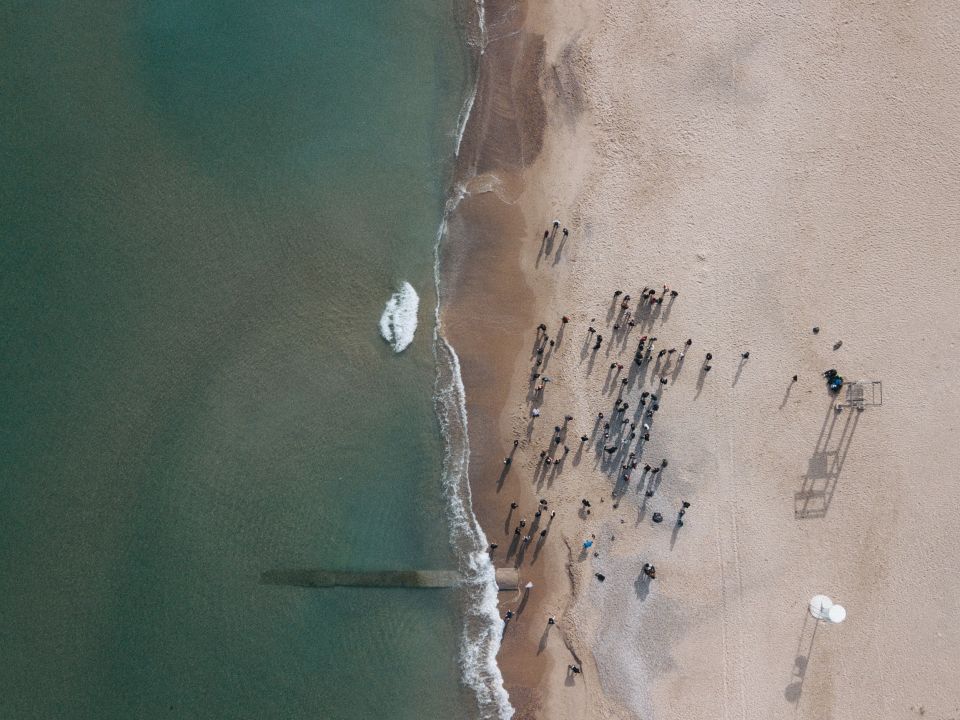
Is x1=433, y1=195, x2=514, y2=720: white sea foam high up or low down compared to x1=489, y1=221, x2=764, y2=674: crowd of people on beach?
down

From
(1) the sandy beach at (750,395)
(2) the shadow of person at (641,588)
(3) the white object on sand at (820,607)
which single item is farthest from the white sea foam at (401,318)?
(3) the white object on sand at (820,607)

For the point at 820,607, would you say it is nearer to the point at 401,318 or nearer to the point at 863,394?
the point at 863,394

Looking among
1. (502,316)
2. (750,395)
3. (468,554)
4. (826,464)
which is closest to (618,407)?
(750,395)

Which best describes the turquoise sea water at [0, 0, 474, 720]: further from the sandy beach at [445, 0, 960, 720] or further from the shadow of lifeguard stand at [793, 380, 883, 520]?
the shadow of lifeguard stand at [793, 380, 883, 520]

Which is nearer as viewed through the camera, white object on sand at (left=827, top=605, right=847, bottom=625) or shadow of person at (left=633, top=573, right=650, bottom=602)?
white object on sand at (left=827, top=605, right=847, bottom=625)

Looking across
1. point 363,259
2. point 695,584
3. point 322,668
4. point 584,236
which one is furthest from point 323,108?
point 695,584

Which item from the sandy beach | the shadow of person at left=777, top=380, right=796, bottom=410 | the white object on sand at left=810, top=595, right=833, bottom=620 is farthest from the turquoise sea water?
the shadow of person at left=777, top=380, right=796, bottom=410
